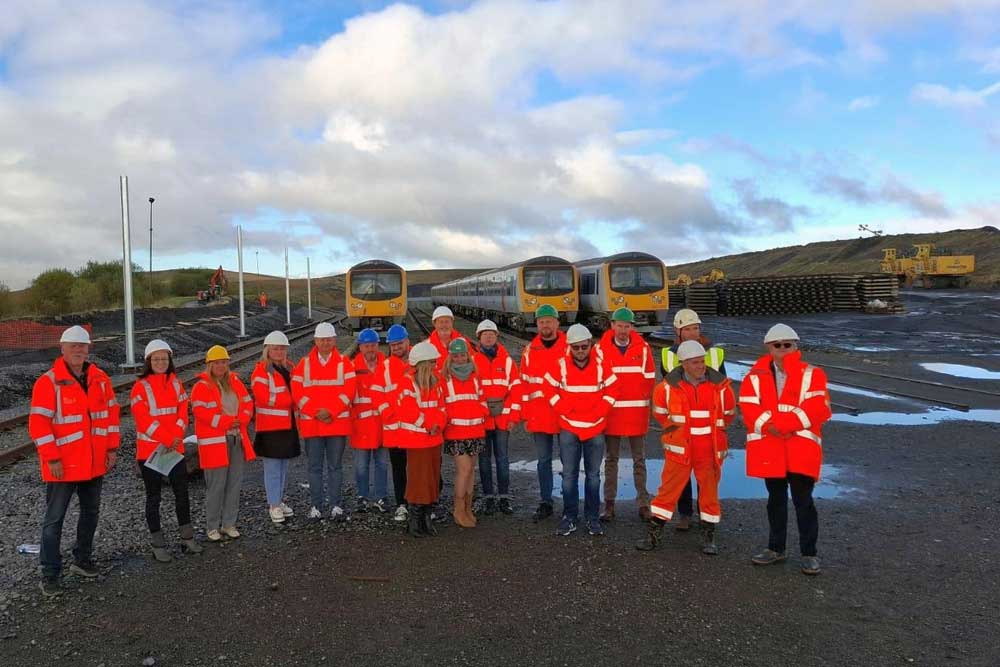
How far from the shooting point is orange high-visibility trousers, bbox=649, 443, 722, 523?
17.5 feet

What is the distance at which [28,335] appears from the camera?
2447 centimetres

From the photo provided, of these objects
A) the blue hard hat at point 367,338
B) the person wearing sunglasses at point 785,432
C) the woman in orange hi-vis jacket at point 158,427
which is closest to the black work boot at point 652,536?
the person wearing sunglasses at point 785,432

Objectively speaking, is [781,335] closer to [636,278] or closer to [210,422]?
[210,422]

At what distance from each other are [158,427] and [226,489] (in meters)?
0.85

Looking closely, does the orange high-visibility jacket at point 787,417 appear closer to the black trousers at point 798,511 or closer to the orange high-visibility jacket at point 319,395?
the black trousers at point 798,511

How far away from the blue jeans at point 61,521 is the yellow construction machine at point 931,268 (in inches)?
2393

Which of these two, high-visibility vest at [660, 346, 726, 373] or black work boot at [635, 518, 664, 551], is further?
high-visibility vest at [660, 346, 726, 373]

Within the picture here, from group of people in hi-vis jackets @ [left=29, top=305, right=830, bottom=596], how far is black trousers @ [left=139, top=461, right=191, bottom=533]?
0.04 ft

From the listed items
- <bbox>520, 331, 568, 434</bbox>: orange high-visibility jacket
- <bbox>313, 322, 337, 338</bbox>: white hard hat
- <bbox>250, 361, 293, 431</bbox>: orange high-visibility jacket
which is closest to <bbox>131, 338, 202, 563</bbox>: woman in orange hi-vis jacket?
<bbox>250, 361, 293, 431</bbox>: orange high-visibility jacket

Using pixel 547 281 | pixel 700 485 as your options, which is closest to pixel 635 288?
pixel 547 281

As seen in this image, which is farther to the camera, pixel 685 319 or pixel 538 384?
pixel 538 384

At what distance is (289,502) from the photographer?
6836 mm

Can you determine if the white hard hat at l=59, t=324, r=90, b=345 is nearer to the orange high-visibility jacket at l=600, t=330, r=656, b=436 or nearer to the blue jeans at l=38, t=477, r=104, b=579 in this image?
the blue jeans at l=38, t=477, r=104, b=579

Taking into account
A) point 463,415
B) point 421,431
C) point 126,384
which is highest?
point 463,415
